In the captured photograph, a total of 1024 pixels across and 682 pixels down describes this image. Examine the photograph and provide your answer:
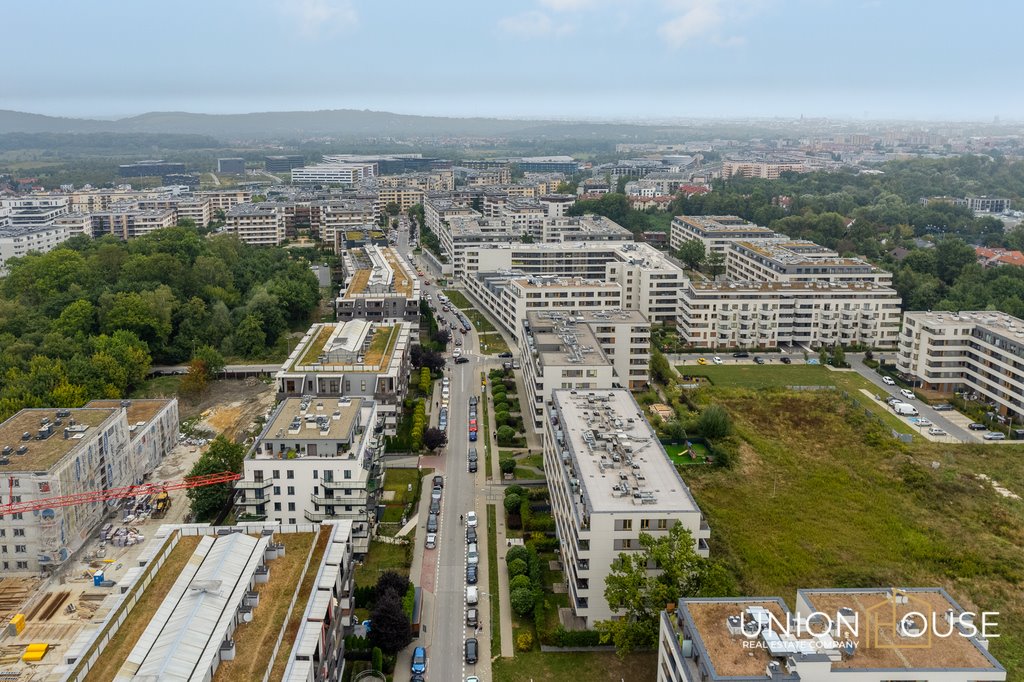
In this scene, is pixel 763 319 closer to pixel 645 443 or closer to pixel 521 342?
pixel 521 342

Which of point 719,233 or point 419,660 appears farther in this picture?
point 719,233

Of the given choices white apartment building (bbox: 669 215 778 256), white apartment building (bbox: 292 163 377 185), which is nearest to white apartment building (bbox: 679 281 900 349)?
white apartment building (bbox: 669 215 778 256)

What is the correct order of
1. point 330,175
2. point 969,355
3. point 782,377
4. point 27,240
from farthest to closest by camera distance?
point 330,175 < point 27,240 < point 782,377 < point 969,355

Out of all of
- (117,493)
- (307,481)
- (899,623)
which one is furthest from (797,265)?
(117,493)

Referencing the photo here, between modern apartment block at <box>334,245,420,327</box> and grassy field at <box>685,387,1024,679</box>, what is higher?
modern apartment block at <box>334,245,420,327</box>

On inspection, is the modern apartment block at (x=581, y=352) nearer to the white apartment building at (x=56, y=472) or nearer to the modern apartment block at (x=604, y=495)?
the modern apartment block at (x=604, y=495)

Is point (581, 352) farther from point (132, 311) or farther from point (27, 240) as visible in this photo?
point (27, 240)

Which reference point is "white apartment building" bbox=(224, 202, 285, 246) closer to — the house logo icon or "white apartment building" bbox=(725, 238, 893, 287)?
"white apartment building" bbox=(725, 238, 893, 287)

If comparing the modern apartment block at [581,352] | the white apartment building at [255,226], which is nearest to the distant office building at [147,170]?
the white apartment building at [255,226]
